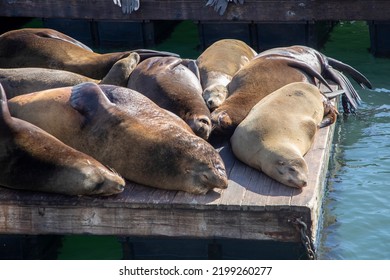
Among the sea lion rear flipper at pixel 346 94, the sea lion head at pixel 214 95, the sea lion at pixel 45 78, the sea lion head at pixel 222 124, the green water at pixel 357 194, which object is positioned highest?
the sea lion at pixel 45 78

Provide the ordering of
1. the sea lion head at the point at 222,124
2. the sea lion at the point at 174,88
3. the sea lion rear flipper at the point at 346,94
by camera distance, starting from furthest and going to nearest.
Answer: the sea lion rear flipper at the point at 346,94 → the sea lion head at the point at 222,124 → the sea lion at the point at 174,88

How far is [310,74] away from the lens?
27.7 feet

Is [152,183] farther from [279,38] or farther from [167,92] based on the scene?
[279,38]

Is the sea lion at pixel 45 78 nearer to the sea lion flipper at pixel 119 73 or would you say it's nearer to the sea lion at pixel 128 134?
the sea lion flipper at pixel 119 73

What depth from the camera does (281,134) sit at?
6863 mm

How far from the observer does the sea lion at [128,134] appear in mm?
6355

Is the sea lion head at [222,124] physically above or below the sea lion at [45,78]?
below

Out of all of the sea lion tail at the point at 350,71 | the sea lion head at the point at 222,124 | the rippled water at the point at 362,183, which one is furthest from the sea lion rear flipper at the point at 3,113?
the sea lion tail at the point at 350,71

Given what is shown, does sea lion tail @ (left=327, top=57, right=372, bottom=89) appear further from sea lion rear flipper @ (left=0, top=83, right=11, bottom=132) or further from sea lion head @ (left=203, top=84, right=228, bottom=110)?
sea lion rear flipper @ (left=0, top=83, right=11, bottom=132)

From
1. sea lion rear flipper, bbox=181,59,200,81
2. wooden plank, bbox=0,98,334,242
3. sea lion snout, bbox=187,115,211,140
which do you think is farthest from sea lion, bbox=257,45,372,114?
wooden plank, bbox=0,98,334,242

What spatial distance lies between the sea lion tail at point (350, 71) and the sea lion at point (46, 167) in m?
3.87

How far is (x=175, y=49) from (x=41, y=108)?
5.29 meters

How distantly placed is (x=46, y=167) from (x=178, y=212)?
953mm

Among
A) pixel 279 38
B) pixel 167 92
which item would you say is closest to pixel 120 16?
pixel 279 38
